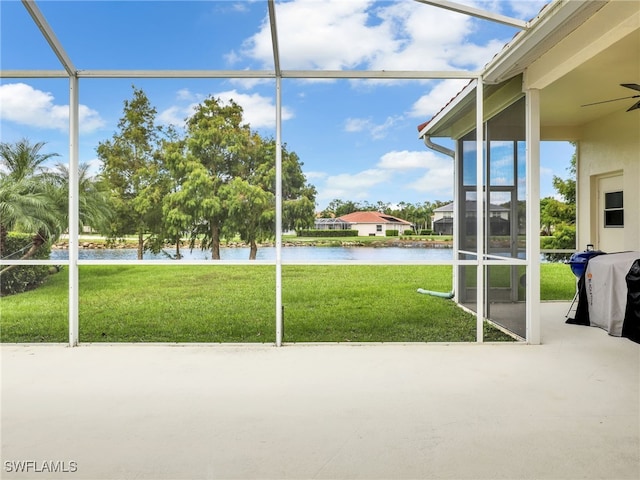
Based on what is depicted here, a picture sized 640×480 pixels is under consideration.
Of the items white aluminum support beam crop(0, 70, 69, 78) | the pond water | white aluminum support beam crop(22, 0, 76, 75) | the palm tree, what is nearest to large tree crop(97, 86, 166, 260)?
the palm tree

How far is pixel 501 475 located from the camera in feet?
6.47

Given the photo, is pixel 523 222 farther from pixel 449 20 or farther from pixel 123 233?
pixel 123 233

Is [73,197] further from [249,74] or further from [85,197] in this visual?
[249,74]

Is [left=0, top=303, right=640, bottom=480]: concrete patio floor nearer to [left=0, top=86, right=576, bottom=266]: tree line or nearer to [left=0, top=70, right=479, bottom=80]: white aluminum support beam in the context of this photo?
[left=0, top=86, right=576, bottom=266]: tree line

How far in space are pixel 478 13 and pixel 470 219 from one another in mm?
2834

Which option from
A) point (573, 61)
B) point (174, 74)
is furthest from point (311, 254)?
point (573, 61)

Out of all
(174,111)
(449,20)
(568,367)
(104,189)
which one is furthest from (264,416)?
(174,111)

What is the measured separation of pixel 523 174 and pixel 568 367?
1.73 m

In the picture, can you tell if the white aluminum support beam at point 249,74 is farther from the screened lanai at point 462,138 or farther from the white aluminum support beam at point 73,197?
the white aluminum support beam at point 73,197

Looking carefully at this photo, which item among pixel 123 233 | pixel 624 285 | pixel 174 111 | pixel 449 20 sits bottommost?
pixel 624 285

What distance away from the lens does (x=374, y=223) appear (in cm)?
614

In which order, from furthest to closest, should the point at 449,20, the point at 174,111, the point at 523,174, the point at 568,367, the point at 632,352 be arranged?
the point at 174,111, the point at 449,20, the point at 523,174, the point at 632,352, the point at 568,367

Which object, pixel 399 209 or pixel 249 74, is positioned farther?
pixel 399 209

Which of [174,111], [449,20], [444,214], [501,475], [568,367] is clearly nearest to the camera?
[501,475]
